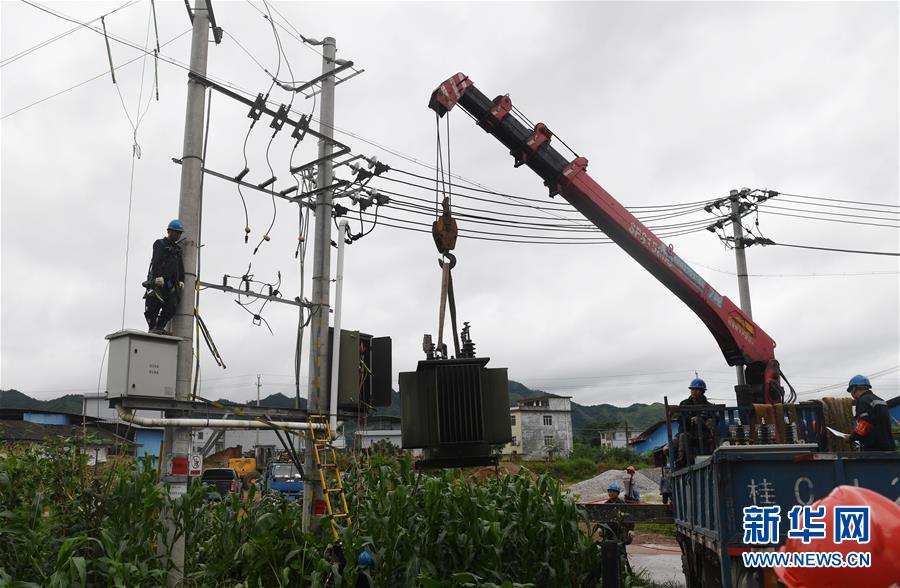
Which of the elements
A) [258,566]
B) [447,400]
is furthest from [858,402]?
[258,566]

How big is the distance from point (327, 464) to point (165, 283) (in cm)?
299

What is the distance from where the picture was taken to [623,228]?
1145 centimetres

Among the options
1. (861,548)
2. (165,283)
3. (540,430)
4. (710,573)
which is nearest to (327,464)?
(165,283)

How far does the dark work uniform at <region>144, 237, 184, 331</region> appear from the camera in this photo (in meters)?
7.50

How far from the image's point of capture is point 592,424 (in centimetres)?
7962

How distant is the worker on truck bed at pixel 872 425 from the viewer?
7609 millimetres

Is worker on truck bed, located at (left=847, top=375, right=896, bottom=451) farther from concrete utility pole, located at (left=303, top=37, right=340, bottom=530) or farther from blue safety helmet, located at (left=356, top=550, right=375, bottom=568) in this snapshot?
concrete utility pole, located at (left=303, top=37, right=340, bottom=530)

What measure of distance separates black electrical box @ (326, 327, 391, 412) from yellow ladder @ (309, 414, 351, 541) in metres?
0.49

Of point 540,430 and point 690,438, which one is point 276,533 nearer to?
point 690,438

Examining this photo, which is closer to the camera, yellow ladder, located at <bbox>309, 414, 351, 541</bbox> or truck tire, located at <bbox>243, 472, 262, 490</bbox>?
yellow ladder, located at <bbox>309, 414, 351, 541</bbox>

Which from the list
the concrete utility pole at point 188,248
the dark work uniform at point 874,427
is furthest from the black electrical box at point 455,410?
the dark work uniform at point 874,427

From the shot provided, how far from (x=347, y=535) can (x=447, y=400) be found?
7.41ft

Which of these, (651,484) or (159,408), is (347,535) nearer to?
(159,408)

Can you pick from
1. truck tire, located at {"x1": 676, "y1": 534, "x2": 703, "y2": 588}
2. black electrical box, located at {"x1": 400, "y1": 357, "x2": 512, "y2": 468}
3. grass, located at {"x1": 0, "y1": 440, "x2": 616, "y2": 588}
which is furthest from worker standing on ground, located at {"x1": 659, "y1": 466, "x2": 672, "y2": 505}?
black electrical box, located at {"x1": 400, "y1": 357, "x2": 512, "y2": 468}
